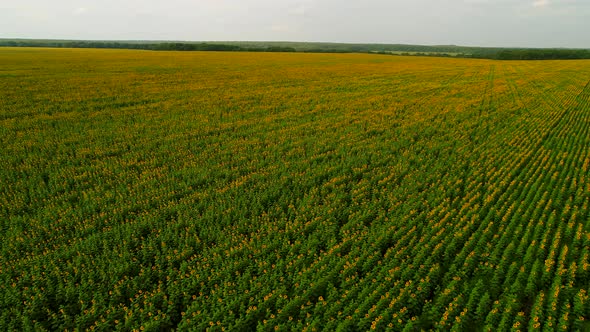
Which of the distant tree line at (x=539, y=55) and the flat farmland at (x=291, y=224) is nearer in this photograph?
the flat farmland at (x=291, y=224)

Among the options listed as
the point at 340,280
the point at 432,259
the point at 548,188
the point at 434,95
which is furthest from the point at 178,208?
the point at 434,95

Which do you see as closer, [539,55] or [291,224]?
[291,224]

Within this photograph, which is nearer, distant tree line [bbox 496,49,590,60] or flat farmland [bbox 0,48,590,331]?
flat farmland [bbox 0,48,590,331]

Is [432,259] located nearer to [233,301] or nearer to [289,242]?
[289,242]

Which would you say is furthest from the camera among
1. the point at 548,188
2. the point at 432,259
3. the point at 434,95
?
the point at 434,95

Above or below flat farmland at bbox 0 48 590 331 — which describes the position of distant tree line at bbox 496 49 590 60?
above

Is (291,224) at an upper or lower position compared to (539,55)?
lower

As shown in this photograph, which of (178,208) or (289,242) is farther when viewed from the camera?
(178,208)

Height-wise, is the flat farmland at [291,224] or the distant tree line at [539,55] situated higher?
the distant tree line at [539,55]
